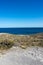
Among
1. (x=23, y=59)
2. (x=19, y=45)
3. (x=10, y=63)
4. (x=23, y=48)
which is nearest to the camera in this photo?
(x=10, y=63)

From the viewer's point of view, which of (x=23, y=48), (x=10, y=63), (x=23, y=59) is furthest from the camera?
(x=23, y=48)

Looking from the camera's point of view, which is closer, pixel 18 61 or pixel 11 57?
pixel 18 61

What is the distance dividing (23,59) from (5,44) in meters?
5.09

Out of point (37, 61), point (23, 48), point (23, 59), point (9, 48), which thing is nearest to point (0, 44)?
point (9, 48)

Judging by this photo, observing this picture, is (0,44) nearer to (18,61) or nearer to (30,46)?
(30,46)

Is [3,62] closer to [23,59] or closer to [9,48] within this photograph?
[23,59]

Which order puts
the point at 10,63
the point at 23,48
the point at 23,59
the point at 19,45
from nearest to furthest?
the point at 10,63 → the point at 23,59 → the point at 23,48 → the point at 19,45

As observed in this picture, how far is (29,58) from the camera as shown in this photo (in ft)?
35.6

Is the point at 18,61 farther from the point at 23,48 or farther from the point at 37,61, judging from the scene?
the point at 23,48

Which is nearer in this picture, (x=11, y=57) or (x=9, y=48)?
(x=11, y=57)

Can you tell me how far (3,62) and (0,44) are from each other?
5397mm

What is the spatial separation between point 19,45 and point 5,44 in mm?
1536

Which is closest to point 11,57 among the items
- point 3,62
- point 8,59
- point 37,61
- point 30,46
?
point 8,59

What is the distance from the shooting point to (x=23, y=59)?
1068cm
